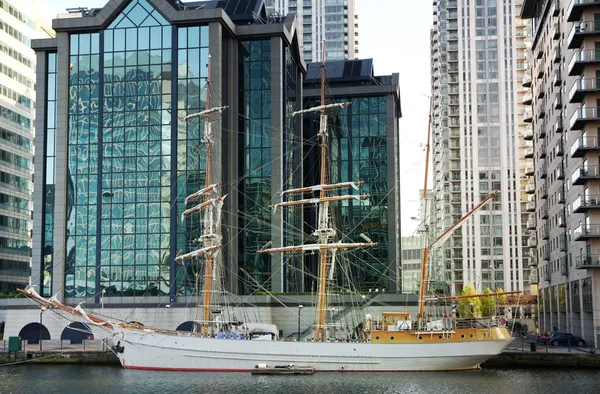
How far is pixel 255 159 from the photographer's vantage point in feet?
315

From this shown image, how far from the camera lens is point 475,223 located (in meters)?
176

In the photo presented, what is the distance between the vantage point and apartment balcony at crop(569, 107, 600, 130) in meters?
80.3

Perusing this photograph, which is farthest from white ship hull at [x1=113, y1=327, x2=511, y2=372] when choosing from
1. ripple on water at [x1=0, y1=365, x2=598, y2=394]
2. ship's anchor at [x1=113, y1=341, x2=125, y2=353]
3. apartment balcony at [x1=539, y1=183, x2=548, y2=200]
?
apartment balcony at [x1=539, y1=183, x2=548, y2=200]

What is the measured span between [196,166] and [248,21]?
20.9 meters

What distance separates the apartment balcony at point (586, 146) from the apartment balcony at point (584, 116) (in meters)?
1.47

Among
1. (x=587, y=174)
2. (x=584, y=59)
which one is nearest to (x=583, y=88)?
(x=584, y=59)

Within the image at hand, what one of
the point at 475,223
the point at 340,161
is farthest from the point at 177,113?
the point at 475,223

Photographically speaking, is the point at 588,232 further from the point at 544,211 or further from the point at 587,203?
the point at 544,211

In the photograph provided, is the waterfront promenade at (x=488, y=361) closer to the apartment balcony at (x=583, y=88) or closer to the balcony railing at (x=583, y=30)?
the apartment balcony at (x=583, y=88)

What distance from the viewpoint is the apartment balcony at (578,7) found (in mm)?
81125

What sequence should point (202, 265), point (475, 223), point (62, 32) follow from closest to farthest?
point (202, 265) → point (62, 32) → point (475, 223)

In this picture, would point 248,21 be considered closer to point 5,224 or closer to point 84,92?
point 84,92

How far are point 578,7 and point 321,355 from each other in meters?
42.7

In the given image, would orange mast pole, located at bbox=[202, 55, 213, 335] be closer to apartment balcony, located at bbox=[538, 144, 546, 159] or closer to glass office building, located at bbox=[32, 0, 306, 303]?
glass office building, located at bbox=[32, 0, 306, 303]
